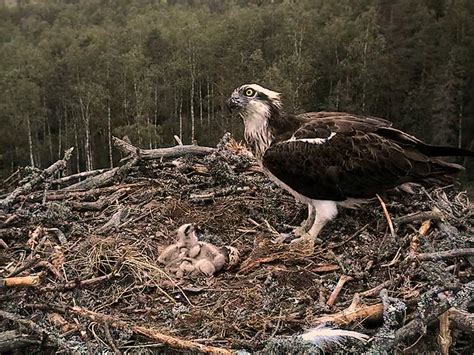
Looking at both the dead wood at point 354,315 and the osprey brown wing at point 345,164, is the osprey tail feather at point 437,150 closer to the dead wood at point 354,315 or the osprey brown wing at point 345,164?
the osprey brown wing at point 345,164

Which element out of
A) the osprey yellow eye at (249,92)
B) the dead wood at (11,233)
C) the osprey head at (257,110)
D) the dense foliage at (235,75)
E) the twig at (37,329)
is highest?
the osprey yellow eye at (249,92)

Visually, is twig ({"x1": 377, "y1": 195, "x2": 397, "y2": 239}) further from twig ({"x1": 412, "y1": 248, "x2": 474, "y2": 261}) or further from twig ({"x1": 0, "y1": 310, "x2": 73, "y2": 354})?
twig ({"x1": 0, "y1": 310, "x2": 73, "y2": 354})

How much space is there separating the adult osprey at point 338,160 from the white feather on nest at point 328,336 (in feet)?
4.62

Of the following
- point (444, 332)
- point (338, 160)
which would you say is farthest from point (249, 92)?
point (444, 332)

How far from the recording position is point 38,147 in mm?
36312

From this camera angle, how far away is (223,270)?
178 inches

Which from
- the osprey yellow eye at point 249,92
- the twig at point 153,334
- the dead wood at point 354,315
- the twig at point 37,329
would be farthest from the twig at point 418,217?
the twig at point 37,329

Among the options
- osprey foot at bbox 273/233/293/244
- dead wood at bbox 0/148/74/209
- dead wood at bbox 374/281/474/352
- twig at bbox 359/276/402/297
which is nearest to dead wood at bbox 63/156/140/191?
dead wood at bbox 0/148/74/209

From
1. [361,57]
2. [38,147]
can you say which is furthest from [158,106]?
[361,57]

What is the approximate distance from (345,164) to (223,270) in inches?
45.5

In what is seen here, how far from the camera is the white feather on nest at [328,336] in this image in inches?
134

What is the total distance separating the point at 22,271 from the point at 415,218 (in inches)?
101

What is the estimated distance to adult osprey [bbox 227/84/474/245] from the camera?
15.8ft

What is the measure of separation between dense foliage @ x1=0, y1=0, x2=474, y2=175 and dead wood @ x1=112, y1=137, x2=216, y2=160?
843 inches
